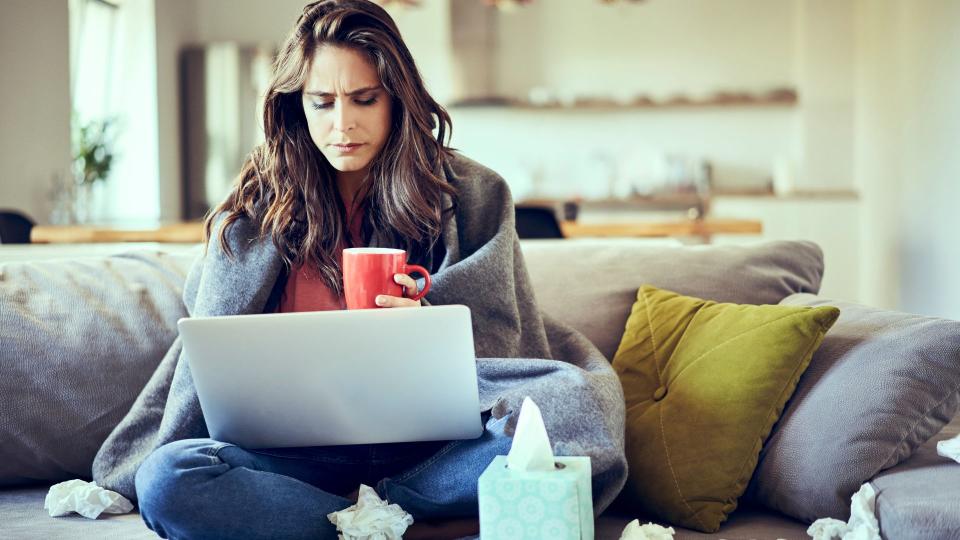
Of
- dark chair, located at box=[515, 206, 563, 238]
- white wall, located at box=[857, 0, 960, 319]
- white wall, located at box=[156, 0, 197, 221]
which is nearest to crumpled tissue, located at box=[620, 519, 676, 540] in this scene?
dark chair, located at box=[515, 206, 563, 238]

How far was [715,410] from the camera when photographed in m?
1.65

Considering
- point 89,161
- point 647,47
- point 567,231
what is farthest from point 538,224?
point 647,47

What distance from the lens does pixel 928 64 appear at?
5.27m

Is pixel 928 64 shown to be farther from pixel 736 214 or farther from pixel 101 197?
pixel 101 197

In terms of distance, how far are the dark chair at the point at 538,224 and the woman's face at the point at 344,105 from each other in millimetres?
1627

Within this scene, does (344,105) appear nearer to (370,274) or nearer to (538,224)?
(370,274)

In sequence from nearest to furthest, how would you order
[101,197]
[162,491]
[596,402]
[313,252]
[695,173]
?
[162,491] < [596,402] < [313,252] < [101,197] < [695,173]

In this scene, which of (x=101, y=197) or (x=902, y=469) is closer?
(x=902, y=469)

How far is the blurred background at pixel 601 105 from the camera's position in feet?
21.2

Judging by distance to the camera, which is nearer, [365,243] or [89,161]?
[365,243]

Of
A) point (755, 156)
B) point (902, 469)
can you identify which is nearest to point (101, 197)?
point (755, 156)

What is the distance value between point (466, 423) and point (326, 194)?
0.61 m

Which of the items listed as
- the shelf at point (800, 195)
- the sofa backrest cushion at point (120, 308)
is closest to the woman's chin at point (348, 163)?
the sofa backrest cushion at point (120, 308)

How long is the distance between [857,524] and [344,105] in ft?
3.43
